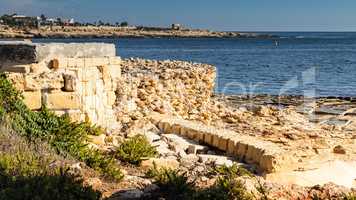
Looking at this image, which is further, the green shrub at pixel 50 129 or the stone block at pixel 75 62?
the stone block at pixel 75 62

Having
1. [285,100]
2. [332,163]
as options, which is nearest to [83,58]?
[332,163]

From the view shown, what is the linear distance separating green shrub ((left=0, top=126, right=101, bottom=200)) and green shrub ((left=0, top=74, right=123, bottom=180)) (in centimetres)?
69

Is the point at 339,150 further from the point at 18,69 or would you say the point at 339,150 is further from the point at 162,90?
the point at 18,69

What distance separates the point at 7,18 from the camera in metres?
110

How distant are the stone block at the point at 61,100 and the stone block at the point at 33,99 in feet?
0.38

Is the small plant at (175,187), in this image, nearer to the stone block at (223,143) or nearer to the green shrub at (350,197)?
the green shrub at (350,197)

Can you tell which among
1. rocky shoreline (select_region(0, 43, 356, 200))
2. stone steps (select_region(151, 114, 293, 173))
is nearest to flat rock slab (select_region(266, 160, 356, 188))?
rocky shoreline (select_region(0, 43, 356, 200))

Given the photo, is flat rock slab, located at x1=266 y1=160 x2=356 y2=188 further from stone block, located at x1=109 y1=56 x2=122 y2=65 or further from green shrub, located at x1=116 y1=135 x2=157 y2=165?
stone block, located at x1=109 y1=56 x2=122 y2=65

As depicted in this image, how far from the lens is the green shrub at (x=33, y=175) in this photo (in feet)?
22.9

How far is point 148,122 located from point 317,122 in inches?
317

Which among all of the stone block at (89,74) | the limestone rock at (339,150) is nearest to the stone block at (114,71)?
the stone block at (89,74)

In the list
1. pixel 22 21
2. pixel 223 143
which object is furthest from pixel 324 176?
pixel 22 21

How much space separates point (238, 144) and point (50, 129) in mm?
3955

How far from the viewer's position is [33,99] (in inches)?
444
